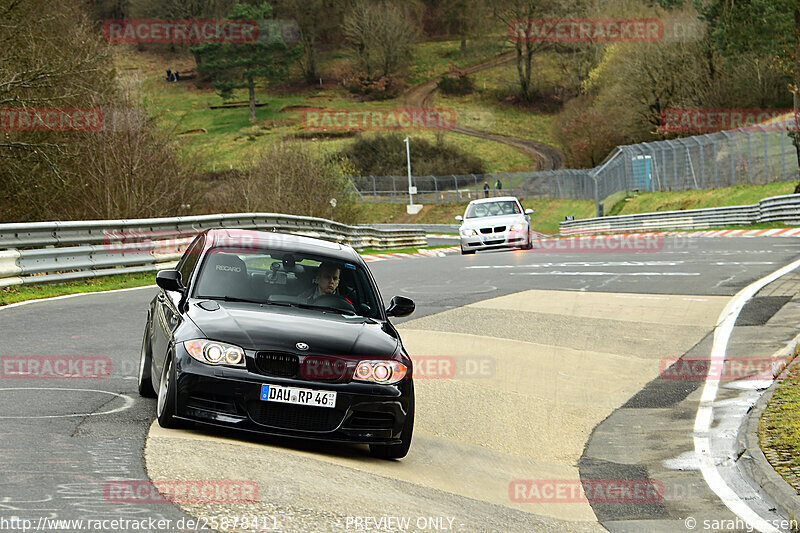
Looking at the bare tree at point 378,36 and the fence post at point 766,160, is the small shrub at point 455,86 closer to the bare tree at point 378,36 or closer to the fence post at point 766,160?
the bare tree at point 378,36

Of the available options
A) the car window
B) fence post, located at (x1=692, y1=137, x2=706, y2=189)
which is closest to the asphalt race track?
the car window

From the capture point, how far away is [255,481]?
602 cm

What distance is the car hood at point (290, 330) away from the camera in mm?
7305

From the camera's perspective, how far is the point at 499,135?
394ft

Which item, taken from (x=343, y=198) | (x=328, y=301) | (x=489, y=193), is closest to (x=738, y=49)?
(x=343, y=198)

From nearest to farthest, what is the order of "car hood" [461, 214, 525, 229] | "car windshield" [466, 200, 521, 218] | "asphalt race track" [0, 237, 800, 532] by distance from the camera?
"asphalt race track" [0, 237, 800, 532] < "car hood" [461, 214, 525, 229] < "car windshield" [466, 200, 521, 218]

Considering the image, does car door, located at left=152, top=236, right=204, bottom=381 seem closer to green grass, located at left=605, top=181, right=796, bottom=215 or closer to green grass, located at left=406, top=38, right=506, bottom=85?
green grass, located at left=605, top=181, right=796, bottom=215

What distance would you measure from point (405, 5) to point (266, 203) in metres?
112

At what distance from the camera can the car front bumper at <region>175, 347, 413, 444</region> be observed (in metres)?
7.13

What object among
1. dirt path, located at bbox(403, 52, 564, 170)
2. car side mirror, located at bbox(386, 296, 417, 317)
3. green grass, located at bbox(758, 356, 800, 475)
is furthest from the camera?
dirt path, located at bbox(403, 52, 564, 170)

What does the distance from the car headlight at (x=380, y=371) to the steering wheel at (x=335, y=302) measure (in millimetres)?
999

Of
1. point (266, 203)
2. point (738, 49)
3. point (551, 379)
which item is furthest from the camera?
point (738, 49)

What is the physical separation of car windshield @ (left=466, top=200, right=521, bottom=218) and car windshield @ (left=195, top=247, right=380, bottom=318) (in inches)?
894

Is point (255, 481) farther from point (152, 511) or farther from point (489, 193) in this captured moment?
point (489, 193)
